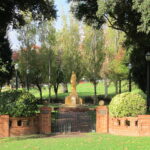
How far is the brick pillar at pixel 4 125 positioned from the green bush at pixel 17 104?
321mm

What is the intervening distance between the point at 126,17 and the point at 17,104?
10.7 metres

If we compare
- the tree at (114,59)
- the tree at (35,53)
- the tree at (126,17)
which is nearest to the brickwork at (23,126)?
the tree at (126,17)

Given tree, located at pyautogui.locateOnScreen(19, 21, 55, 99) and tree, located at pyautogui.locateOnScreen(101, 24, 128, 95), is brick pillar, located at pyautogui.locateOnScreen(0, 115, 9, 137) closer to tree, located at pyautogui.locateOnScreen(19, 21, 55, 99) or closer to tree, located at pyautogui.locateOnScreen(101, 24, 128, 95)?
tree, located at pyautogui.locateOnScreen(101, 24, 128, 95)

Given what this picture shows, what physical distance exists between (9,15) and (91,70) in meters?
23.7

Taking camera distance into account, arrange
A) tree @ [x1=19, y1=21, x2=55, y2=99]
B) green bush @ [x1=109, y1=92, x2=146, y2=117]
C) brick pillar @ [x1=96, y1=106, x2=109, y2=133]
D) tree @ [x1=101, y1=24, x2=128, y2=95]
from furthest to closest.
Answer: tree @ [x1=19, y1=21, x2=55, y2=99] < tree @ [x1=101, y1=24, x2=128, y2=95] < brick pillar @ [x1=96, y1=106, x2=109, y2=133] < green bush @ [x1=109, y1=92, x2=146, y2=117]

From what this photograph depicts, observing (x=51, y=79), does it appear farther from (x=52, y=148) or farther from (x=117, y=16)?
(x=52, y=148)

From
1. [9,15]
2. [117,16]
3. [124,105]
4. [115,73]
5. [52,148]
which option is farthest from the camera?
[115,73]

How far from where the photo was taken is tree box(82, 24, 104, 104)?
4303cm

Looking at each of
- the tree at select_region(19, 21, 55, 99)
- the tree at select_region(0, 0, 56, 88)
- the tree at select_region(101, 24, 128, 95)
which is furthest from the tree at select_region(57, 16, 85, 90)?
the tree at select_region(0, 0, 56, 88)

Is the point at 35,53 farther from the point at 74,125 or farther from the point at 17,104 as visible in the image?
the point at 17,104

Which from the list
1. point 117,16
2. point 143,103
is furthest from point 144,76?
point 143,103

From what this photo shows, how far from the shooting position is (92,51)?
43.2m

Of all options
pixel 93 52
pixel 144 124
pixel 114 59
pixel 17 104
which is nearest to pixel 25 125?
pixel 17 104

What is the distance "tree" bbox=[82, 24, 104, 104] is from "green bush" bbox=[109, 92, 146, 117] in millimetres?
28226
